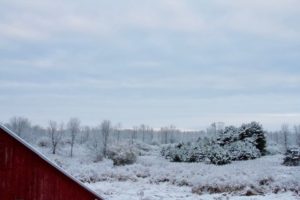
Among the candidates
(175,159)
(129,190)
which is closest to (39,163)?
(129,190)

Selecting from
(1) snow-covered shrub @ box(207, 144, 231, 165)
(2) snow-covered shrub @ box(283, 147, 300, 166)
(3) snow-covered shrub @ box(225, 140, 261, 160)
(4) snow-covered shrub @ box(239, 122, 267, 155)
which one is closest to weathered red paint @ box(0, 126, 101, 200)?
(2) snow-covered shrub @ box(283, 147, 300, 166)

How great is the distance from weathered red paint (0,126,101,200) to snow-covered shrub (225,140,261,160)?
23737mm

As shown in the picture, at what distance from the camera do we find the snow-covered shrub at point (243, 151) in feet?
112

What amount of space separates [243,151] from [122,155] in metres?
9.50

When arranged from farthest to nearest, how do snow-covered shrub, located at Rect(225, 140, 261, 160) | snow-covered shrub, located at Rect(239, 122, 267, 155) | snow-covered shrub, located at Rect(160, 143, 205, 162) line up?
1. snow-covered shrub, located at Rect(239, 122, 267, 155)
2. snow-covered shrub, located at Rect(160, 143, 205, 162)
3. snow-covered shrub, located at Rect(225, 140, 261, 160)

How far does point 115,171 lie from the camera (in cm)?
2762

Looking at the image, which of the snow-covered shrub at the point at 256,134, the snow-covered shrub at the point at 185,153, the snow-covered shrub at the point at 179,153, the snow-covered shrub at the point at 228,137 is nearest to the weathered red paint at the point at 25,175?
the snow-covered shrub at the point at 185,153

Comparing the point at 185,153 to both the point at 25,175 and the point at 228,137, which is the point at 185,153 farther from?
the point at 25,175

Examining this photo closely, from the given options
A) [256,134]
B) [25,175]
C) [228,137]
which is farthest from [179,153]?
[25,175]

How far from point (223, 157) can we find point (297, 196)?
13499mm

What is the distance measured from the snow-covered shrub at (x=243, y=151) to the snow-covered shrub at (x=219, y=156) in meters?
0.74

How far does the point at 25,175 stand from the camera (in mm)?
10922

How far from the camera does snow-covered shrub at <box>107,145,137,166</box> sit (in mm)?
33062

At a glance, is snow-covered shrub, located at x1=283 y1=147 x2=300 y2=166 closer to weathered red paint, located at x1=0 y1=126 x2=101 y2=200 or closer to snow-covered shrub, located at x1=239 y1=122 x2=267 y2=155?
snow-covered shrub, located at x1=239 y1=122 x2=267 y2=155
